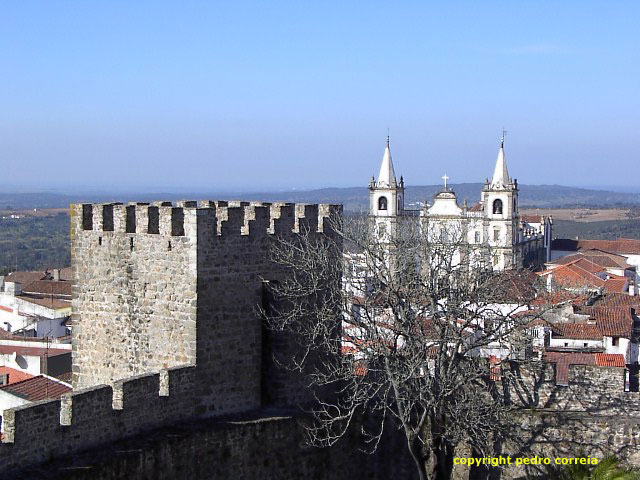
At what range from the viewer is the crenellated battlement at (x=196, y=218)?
14.0 meters

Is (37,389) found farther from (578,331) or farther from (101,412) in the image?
(578,331)

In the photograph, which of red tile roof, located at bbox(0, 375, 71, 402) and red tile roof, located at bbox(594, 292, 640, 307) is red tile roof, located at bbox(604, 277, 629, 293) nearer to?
red tile roof, located at bbox(594, 292, 640, 307)

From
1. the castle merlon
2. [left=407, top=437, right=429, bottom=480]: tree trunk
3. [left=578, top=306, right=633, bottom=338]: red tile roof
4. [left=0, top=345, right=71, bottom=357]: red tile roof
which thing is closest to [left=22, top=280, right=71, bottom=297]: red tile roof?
[left=0, top=345, right=71, bottom=357]: red tile roof

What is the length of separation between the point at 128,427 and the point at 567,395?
741 centimetres

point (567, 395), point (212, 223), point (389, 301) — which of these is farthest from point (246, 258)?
point (567, 395)

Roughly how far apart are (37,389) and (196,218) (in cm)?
1086

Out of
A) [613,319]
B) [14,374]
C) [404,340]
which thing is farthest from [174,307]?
[613,319]

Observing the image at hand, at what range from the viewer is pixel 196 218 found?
13.8 m

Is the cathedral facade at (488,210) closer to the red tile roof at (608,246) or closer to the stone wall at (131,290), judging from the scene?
the red tile roof at (608,246)

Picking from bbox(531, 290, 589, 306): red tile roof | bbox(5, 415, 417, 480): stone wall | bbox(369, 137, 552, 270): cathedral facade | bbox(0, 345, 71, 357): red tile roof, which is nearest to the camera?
bbox(5, 415, 417, 480): stone wall

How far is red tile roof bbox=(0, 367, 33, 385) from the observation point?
100 feet

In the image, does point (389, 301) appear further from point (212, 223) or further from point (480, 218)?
point (480, 218)

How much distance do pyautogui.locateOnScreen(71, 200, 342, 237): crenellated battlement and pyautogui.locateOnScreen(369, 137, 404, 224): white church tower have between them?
9374cm

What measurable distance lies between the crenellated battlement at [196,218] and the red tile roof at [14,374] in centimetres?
1669
